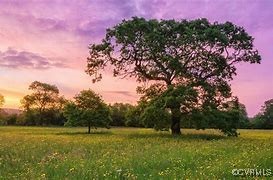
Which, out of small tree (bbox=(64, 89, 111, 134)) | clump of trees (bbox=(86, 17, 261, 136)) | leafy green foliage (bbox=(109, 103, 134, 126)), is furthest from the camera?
leafy green foliage (bbox=(109, 103, 134, 126))

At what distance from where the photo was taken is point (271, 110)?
137875 mm

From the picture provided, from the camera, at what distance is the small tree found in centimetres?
7288

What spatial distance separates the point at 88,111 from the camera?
73.1 metres

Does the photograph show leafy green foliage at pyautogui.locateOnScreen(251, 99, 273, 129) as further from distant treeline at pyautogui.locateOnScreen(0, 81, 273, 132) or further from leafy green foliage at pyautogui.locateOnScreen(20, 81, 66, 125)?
leafy green foliage at pyautogui.locateOnScreen(20, 81, 66, 125)

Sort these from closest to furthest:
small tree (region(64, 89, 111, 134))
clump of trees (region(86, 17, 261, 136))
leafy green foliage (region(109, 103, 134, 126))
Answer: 1. clump of trees (region(86, 17, 261, 136))
2. small tree (region(64, 89, 111, 134))
3. leafy green foliage (region(109, 103, 134, 126))

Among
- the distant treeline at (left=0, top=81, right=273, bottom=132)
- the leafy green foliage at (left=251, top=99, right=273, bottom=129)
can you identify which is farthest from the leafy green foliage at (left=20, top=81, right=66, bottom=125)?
the leafy green foliage at (left=251, top=99, right=273, bottom=129)

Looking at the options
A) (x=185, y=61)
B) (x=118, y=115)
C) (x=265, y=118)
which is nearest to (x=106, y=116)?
(x=185, y=61)

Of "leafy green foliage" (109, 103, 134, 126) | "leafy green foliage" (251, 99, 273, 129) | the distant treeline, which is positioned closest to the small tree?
the distant treeline

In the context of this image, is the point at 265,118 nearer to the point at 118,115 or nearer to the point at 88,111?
the point at 118,115

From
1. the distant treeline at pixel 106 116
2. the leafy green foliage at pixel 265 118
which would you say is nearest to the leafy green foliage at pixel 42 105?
the distant treeline at pixel 106 116

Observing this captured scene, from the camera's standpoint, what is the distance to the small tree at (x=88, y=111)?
72875 mm

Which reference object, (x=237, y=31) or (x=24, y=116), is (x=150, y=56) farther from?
(x=24, y=116)

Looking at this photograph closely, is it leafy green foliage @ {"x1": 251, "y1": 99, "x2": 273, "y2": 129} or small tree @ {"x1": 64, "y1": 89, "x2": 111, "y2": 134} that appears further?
leafy green foliage @ {"x1": 251, "y1": 99, "x2": 273, "y2": 129}

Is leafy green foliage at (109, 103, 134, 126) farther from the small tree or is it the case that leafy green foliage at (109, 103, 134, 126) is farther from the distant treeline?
the small tree
